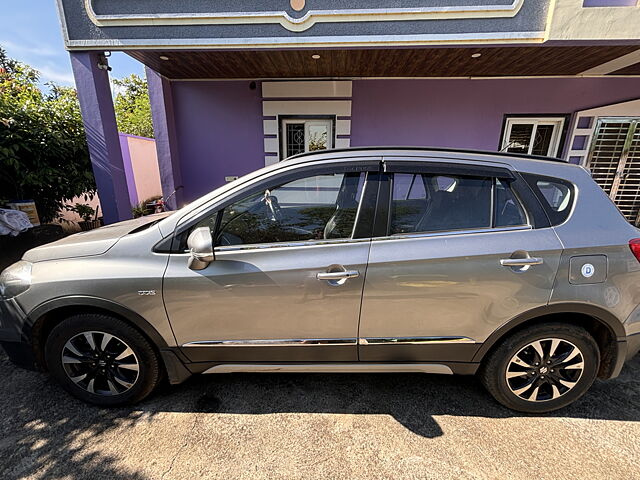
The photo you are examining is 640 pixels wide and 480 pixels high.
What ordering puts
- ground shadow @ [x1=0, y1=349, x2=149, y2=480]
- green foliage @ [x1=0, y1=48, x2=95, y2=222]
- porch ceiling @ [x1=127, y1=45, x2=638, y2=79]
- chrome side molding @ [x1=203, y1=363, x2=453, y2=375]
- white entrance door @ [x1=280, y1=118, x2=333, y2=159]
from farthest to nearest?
white entrance door @ [x1=280, y1=118, x2=333, y2=159] < green foliage @ [x1=0, y1=48, x2=95, y2=222] < porch ceiling @ [x1=127, y1=45, x2=638, y2=79] < chrome side molding @ [x1=203, y1=363, x2=453, y2=375] < ground shadow @ [x1=0, y1=349, x2=149, y2=480]

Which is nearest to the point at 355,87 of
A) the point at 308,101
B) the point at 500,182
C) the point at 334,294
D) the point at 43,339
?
the point at 308,101

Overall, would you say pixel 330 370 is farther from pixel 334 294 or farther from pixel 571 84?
pixel 571 84

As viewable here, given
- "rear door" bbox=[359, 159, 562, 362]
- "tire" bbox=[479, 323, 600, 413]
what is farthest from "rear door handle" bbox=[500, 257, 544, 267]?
"tire" bbox=[479, 323, 600, 413]

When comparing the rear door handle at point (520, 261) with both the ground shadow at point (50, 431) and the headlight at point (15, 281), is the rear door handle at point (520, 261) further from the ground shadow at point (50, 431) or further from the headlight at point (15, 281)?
the headlight at point (15, 281)

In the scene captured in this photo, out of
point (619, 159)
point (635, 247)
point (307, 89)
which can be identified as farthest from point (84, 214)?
point (619, 159)

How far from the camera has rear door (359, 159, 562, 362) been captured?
192cm

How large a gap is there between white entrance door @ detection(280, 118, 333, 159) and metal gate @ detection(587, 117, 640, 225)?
17.2 ft

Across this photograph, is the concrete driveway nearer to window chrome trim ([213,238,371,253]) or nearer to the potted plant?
window chrome trim ([213,238,371,253])

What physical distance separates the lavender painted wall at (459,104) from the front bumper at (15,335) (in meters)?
5.84

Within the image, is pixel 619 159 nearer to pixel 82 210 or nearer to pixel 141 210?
pixel 82 210

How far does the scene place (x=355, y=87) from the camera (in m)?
6.24

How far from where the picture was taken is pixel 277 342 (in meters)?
2.07

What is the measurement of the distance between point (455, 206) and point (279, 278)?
1246mm

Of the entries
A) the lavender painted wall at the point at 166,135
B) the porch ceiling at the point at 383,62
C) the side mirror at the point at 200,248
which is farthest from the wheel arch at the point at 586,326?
the lavender painted wall at the point at 166,135
